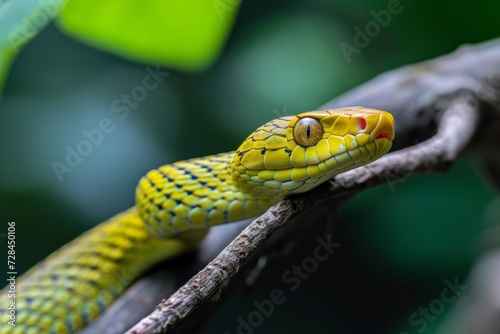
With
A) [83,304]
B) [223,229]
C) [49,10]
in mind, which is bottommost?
[223,229]

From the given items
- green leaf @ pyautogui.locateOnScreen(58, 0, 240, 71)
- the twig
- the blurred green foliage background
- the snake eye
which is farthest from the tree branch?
the blurred green foliage background

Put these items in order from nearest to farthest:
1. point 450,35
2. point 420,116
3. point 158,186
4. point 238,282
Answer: point 158,186 → point 238,282 → point 420,116 → point 450,35

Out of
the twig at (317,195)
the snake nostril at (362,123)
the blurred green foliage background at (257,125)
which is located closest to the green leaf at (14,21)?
the twig at (317,195)

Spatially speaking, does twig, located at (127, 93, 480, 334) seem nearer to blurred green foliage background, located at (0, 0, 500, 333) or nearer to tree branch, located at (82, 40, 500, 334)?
tree branch, located at (82, 40, 500, 334)

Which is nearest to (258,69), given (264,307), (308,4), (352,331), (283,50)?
(283,50)

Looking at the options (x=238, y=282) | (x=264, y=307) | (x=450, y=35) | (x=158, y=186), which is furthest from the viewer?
(x=450, y=35)

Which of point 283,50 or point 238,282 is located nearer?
point 238,282

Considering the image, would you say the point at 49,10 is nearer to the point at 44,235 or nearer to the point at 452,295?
the point at 44,235
